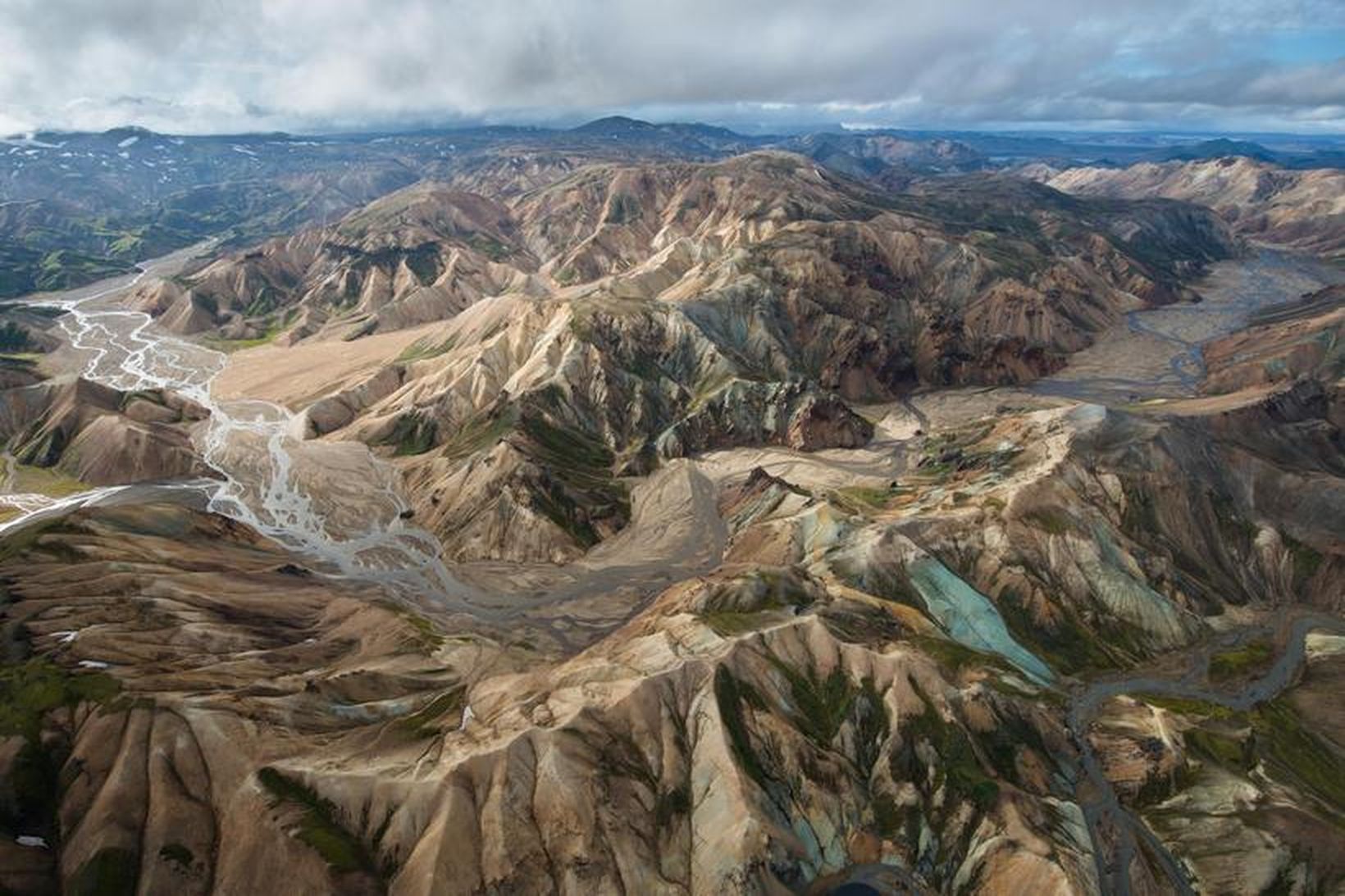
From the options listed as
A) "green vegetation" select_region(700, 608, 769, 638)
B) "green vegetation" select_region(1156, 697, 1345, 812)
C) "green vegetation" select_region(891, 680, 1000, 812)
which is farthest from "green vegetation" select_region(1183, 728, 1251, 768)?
"green vegetation" select_region(700, 608, 769, 638)

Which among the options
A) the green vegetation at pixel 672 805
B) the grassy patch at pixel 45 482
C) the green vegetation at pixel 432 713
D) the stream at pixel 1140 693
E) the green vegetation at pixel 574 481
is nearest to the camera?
the stream at pixel 1140 693

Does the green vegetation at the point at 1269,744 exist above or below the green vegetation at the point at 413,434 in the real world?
below

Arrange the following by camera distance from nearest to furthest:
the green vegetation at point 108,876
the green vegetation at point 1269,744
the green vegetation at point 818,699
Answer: the green vegetation at point 108,876, the green vegetation at point 1269,744, the green vegetation at point 818,699

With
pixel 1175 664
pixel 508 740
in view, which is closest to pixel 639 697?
pixel 508 740

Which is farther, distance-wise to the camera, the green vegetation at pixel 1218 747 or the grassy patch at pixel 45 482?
the grassy patch at pixel 45 482

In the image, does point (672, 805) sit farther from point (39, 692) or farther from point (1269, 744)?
point (1269, 744)

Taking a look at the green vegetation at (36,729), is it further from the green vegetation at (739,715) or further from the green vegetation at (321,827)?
the green vegetation at (739,715)

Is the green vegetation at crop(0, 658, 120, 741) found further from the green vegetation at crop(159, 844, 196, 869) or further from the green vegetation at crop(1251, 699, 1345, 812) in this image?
the green vegetation at crop(1251, 699, 1345, 812)

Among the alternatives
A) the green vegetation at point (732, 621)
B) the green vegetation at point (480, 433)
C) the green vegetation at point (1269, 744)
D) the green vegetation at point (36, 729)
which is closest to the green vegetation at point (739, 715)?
the green vegetation at point (732, 621)
